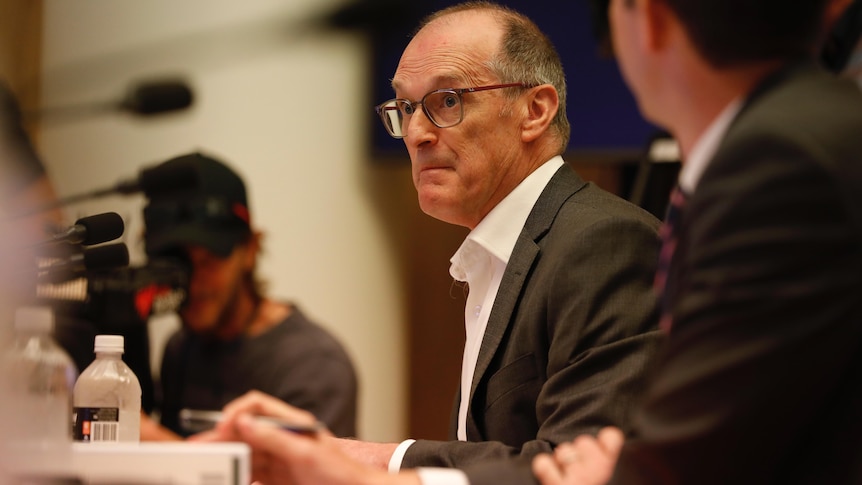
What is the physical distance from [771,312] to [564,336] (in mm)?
723

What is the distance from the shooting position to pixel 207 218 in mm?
3139

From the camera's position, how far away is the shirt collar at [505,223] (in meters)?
1.81

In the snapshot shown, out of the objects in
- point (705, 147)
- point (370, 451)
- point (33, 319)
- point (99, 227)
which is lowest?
point (370, 451)

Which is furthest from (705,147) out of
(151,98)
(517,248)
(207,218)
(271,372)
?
(207,218)

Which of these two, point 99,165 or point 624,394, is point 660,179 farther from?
point 99,165

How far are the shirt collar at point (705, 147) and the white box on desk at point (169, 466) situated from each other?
0.49 meters

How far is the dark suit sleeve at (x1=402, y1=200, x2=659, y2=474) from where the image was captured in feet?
4.73

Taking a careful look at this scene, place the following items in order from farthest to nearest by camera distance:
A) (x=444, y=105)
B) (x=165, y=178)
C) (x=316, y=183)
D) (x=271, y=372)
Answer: (x=316, y=183)
(x=271, y=372)
(x=444, y=105)
(x=165, y=178)

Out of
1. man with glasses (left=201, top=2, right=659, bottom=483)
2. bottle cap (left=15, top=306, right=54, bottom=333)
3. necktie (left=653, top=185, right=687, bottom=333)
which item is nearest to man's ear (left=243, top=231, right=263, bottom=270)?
man with glasses (left=201, top=2, right=659, bottom=483)

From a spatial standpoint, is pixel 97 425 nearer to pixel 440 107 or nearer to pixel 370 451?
pixel 370 451

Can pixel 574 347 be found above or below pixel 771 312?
below

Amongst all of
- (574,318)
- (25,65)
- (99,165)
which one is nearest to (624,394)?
(574,318)

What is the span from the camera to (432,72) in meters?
1.93

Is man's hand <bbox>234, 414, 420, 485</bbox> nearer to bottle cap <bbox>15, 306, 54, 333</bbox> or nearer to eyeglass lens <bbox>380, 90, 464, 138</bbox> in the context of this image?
bottle cap <bbox>15, 306, 54, 333</bbox>
